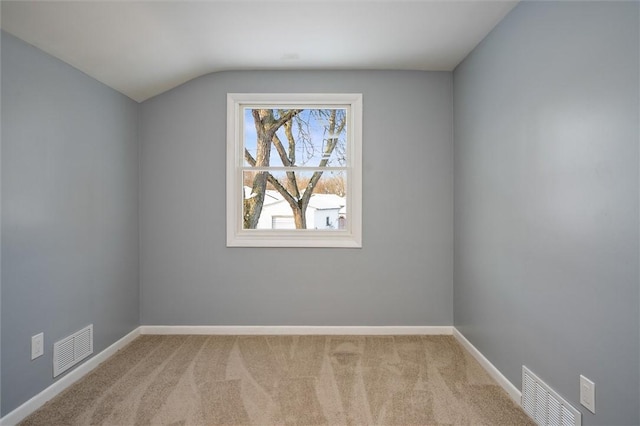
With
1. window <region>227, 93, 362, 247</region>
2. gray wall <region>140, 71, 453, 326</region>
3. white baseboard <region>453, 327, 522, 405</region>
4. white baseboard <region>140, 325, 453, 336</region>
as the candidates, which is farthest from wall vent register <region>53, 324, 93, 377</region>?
white baseboard <region>453, 327, 522, 405</region>

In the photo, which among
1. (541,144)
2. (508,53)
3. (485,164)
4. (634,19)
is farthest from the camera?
(485,164)

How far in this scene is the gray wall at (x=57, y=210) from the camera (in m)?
1.89

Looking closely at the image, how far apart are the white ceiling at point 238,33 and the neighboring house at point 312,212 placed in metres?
1.21

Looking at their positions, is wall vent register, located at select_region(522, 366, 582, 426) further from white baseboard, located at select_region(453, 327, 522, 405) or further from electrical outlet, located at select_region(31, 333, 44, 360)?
electrical outlet, located at select_region(31, 333, 44, 360)

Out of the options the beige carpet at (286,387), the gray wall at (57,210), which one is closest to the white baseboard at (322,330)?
the beige carpet at (286,387)

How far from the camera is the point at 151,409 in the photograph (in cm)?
203

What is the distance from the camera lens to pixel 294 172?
332 centimetres

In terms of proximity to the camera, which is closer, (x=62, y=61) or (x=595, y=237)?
(x=595, y=237)

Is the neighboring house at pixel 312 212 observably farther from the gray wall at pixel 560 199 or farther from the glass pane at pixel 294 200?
the gray wall at pixel 560 199

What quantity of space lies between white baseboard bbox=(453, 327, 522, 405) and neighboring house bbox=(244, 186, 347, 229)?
57.2 inches

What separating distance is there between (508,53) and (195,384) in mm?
2996

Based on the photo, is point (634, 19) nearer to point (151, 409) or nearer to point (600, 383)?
point (600, 383)

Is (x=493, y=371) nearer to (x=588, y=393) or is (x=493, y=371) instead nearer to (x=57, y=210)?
(x=588, y=393)

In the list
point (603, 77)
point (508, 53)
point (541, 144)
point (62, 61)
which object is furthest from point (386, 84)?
point (62, 61)
